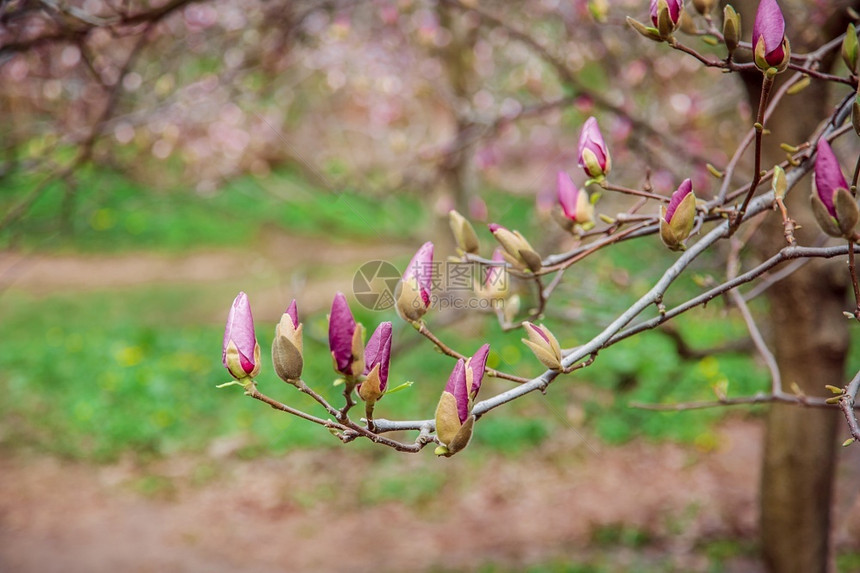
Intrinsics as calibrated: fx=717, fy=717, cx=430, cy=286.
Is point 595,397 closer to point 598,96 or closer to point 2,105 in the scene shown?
point 598,96

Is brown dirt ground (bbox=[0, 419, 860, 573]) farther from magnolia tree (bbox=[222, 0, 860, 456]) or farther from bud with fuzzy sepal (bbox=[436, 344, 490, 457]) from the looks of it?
bud with fuzzy sepal (bbox=[436, 344, 490, 457])

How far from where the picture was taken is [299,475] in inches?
181

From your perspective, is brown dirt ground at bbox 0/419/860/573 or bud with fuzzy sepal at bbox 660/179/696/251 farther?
brown dirt ground at bbox 0/419/860/573

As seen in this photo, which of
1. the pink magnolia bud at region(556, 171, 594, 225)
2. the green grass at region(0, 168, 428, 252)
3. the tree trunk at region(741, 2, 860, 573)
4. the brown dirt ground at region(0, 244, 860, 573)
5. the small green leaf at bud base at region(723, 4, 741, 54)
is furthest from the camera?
the green grass at region(0, 168, 428, 252)

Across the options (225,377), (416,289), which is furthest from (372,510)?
(416,289)

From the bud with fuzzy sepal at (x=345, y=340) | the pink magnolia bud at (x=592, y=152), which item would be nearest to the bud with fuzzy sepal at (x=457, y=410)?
the bud with fuzzy sepal at (x=345, y=340)

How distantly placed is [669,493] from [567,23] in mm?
2611

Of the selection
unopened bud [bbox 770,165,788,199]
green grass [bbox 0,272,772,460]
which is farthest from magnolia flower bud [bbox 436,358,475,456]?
green grass [bbox 0,272,772,460]

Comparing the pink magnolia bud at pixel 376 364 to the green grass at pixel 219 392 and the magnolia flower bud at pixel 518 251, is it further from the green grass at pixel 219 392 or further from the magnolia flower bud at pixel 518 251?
the green grass at pixel 219 392

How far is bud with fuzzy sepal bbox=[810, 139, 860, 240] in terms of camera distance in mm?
776

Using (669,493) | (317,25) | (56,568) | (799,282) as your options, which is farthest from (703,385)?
(56,568)

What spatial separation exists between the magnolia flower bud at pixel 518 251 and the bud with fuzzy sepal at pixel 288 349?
361 mm

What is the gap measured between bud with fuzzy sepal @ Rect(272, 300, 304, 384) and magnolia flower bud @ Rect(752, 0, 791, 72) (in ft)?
2.05

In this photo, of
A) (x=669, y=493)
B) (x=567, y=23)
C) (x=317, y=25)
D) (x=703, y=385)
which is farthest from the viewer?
(x=703, y=385)
